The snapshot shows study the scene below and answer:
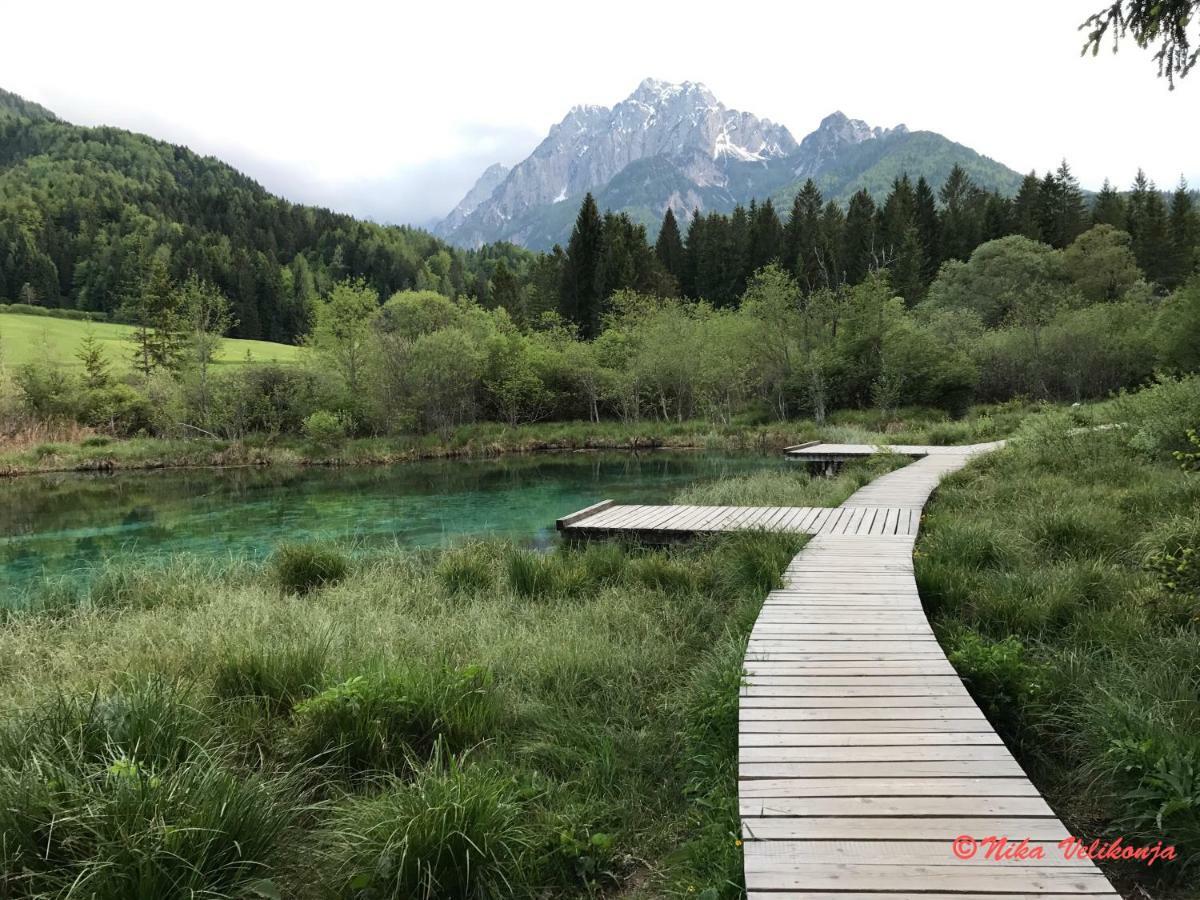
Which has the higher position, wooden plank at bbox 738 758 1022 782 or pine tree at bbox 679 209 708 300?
pine tree at bbox 679 209 708 300

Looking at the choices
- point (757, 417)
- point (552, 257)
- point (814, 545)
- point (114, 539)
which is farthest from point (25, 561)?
point (552, 257)

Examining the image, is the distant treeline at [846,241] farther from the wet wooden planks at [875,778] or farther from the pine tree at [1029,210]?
the wet wooden planks at [875,778]

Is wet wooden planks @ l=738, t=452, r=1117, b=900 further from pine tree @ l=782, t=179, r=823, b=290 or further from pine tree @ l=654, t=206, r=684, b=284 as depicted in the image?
pine tree @ l=654, t=206, r=684, b=284

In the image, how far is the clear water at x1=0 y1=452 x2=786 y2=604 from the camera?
12188 mm

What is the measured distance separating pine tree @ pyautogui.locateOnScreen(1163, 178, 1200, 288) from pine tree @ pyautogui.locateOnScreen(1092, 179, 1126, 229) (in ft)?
9.38

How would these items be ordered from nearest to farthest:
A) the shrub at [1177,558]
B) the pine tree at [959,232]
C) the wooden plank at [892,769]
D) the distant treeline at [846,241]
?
the wooden plank at [892,769] → the shrub at [1177,558] → the distant treeline at [846,241] → the pine tree at [959,232]

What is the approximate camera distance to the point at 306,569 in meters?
7.93

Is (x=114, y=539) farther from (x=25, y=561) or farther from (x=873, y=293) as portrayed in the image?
(x=873, y=293)

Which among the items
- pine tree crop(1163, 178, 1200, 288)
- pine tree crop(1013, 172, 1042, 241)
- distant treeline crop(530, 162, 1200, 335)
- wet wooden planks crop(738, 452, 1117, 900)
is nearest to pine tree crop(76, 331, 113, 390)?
distant treeline crop(530, 162, 1200, 335)

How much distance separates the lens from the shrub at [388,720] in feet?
10.9

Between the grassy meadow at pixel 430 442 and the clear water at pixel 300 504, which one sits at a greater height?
the grassy meadow at pixel 430 442

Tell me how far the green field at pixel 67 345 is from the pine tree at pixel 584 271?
19777 mm

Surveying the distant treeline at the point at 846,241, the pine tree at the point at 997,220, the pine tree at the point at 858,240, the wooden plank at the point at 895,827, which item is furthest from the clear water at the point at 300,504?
the pine tree at the point at 997,220

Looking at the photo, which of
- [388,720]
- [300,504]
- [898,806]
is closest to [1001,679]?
[898,806]
